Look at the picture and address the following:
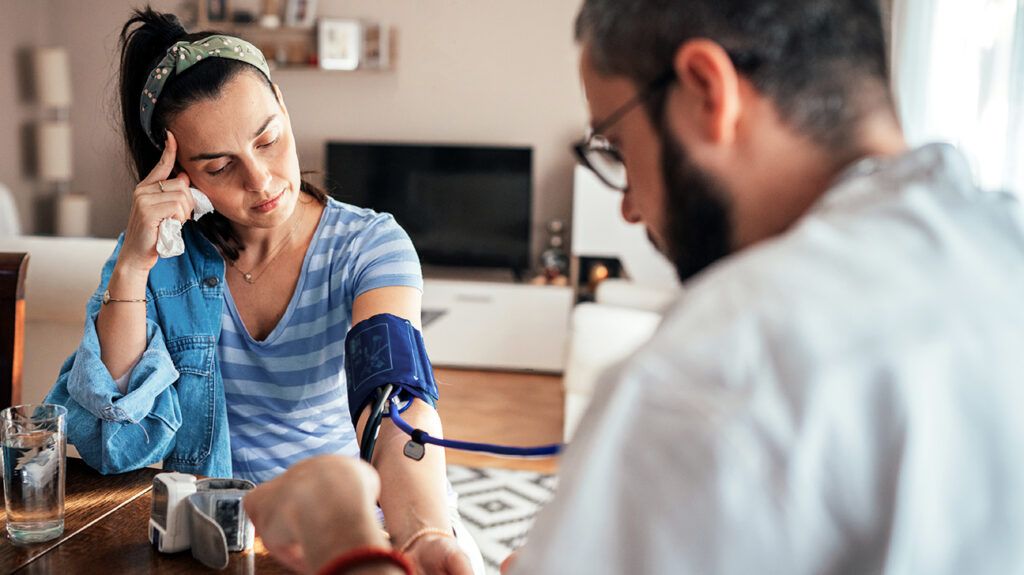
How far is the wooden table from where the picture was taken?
35.4 inches

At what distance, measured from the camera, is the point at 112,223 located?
5945mm

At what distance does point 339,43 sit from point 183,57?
14.0ft

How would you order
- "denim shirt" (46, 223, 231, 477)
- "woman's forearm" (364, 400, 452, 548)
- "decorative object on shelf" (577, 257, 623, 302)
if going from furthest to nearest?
"decorative object on shelf" (577, 257, 623, 302) → "denim shirt" (46, 223, 231, 477) → "woman's forearm" (364, 400, 452, 548)

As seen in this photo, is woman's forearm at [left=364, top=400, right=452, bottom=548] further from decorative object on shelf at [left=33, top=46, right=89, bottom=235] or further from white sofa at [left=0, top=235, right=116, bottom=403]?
decorative object on shelf at [left=33, top=46, right=89, bottom=235]

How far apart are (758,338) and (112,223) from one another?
6.13 m

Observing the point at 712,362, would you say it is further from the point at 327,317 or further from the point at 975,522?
the point at 327,317

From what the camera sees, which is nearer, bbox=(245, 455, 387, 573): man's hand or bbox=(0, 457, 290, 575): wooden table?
bbox=(245, 455, 387, 573): man's hand

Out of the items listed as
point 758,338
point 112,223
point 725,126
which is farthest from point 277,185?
point 112,223

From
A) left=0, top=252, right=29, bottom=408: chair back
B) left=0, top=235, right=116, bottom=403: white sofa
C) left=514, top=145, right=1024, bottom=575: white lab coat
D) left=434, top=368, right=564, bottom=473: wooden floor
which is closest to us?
left=514, top=145, right=1024, bottom=575: white lab coat

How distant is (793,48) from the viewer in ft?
1.85

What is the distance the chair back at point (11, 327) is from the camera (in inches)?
56.8

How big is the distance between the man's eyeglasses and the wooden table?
488mm

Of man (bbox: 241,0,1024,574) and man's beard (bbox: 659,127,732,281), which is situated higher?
man's beard (bbox: 659,127,732,281)

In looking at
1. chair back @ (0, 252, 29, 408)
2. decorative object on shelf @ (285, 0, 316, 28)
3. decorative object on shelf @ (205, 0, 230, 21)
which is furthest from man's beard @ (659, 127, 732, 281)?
decorative object on shelf @ (205, 0, 230, 21)
